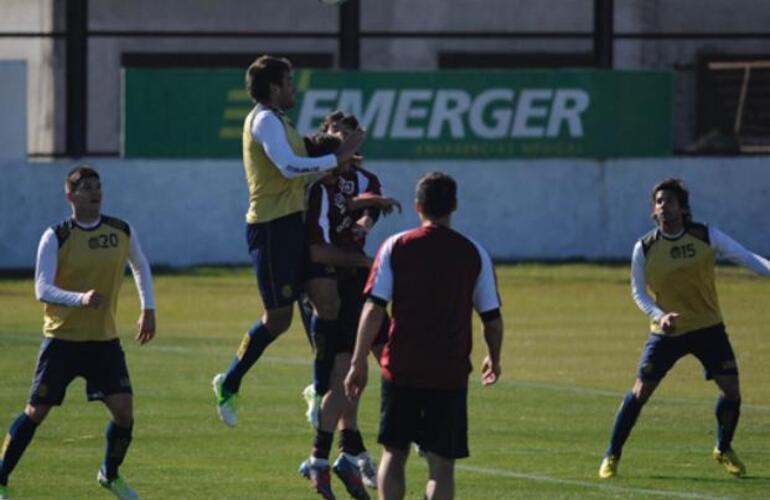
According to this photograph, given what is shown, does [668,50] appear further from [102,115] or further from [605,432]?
[605,432]

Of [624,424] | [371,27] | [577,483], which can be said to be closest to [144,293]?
[577,483]

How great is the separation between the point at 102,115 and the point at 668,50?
38.8 feet

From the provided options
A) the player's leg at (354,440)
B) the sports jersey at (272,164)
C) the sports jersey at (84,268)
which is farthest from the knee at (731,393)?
the sports jersey at (84,268)

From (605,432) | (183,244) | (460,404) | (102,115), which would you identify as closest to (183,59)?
(102,115)

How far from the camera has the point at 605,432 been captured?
16.5m

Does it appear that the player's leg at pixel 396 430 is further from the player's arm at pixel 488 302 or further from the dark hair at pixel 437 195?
the dark hair at pixel 437 195

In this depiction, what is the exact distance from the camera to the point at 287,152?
12.7 metres

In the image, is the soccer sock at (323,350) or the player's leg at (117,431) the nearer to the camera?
the player's leg at (117,431)

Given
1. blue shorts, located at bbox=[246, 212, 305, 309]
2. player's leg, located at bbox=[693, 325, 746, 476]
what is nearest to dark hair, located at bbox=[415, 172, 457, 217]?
blue shorts, located at bbox=[246, 212, 305, 309]

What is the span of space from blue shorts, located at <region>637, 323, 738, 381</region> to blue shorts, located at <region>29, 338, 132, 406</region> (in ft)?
12.6

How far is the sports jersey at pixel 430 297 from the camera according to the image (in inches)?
408

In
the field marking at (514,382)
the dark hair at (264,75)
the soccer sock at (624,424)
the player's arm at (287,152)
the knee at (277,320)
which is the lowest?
the field marking at (514,382)

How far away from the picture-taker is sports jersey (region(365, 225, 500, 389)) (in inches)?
408

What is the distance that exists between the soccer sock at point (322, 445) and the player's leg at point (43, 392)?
4.89 ft
